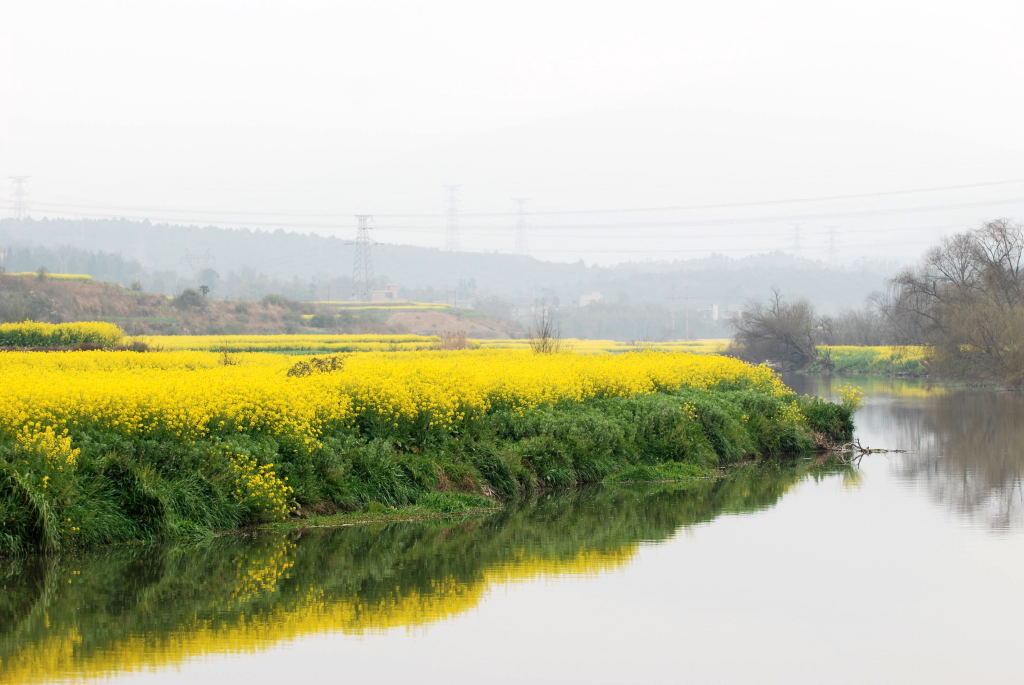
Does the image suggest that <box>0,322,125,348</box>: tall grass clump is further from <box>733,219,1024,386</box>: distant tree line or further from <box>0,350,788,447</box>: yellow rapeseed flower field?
<box>733,219,1024,386</box>: distant tree line

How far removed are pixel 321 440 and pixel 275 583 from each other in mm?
4254

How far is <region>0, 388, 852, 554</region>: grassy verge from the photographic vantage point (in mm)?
13383

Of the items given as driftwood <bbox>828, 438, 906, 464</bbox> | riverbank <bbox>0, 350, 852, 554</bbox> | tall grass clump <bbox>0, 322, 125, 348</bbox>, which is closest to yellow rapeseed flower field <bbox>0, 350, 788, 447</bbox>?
riverbank <bbox>0, 350, 852, 554</bbox>

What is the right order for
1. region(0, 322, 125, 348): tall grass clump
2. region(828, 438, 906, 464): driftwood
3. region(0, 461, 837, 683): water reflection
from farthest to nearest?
region(0, 322, 125, 348): tall grass clump → region(828, 438, 906, 464): driftwood → region(0, 461, 837, 683): water reflection

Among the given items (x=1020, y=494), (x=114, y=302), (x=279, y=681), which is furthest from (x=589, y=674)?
(x=114, y=302)

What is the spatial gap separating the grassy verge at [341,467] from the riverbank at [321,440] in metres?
0.02

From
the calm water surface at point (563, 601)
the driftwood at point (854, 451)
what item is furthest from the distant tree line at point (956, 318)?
the calm water surface at point (563, 601)

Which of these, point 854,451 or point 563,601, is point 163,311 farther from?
point 563,601

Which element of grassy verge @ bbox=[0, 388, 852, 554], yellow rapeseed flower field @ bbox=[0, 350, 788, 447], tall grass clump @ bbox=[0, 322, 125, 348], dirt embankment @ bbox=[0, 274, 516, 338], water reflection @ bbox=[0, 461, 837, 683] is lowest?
water reflection @ bbox=[0, 461, 837, 683]

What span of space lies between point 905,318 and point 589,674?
69.4 m

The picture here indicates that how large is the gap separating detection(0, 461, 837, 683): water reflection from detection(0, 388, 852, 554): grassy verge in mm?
459

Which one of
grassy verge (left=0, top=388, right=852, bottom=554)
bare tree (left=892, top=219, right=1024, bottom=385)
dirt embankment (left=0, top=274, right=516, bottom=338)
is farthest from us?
dirt embankment (left=0, top=274, right=516, bottom=338)

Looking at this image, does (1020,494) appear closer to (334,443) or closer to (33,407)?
(334,443)

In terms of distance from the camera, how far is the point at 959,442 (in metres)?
28.7
